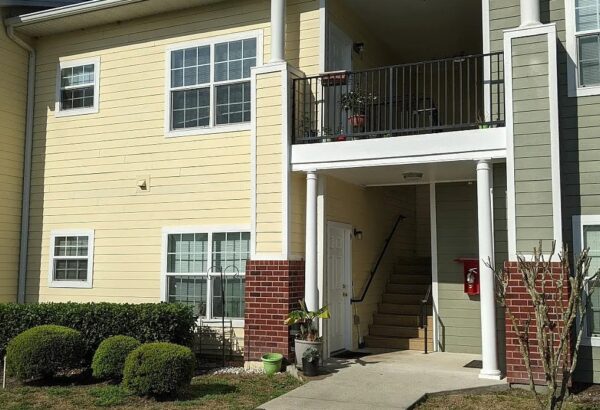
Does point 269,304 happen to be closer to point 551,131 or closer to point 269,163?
point 269,163

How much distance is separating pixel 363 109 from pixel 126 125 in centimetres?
421

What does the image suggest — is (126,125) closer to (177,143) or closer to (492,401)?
(177,143)

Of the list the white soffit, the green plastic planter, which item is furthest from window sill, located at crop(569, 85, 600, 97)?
the white soffit

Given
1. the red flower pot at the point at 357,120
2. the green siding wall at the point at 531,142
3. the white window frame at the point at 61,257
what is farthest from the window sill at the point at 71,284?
the green siding wall at the point at 531,142

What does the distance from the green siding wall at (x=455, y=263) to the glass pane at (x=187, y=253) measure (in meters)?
3.96

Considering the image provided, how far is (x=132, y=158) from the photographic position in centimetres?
1039

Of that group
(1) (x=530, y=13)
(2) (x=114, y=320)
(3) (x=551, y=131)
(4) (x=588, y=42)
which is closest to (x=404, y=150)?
(3) (x=551, y=131)

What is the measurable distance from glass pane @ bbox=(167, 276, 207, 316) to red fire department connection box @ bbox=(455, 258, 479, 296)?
424cm

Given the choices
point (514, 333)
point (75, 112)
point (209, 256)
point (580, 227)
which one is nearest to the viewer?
point (514, 333)

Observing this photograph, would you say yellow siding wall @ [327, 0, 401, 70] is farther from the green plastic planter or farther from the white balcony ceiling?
A: the green plastic planter

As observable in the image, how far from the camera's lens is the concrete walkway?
6535mm

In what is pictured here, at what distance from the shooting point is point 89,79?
10.9m

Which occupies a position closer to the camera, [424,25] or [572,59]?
[572,59]

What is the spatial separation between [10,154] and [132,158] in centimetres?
251
